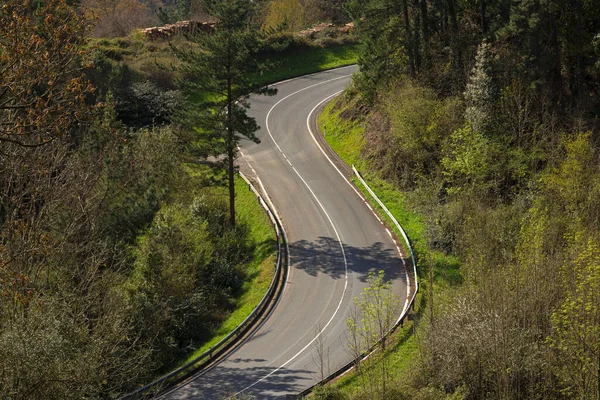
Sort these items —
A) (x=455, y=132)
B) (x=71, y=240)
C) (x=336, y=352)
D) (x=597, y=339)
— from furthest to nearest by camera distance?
(x=455, y=132)
(x=71, y=240)
(x=336, y=352)
(x=597, y=339)

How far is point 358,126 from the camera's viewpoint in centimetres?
5281

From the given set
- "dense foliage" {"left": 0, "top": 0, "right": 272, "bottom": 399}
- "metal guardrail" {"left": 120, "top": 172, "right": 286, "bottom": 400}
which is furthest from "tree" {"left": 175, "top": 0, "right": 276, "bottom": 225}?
"metal guardrail" {"left": 120, "top": 172, "right": 286, "bottom": 400}

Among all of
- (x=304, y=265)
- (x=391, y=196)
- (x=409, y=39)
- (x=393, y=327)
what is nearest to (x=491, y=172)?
(x=391, y=196)

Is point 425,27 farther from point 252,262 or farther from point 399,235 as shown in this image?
point 252,262

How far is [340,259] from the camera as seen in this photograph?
125 ft

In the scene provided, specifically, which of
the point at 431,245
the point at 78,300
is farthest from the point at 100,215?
the point at 431,245

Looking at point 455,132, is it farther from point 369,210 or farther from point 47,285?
point 47,285

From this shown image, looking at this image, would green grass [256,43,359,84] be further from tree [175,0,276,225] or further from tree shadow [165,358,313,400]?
tree shadow [165,358,313,400]

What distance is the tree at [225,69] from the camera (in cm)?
4072

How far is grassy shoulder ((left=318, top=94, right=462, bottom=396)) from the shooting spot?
2708cm

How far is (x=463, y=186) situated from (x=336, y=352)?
13.1 m

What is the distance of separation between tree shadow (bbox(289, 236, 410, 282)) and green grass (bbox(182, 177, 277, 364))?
1.64 metres

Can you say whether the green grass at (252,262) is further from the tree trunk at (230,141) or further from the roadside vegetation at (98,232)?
the tree trunk at (230,141)

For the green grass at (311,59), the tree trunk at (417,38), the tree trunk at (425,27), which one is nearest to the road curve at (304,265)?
the tree trunk at (417,38)
